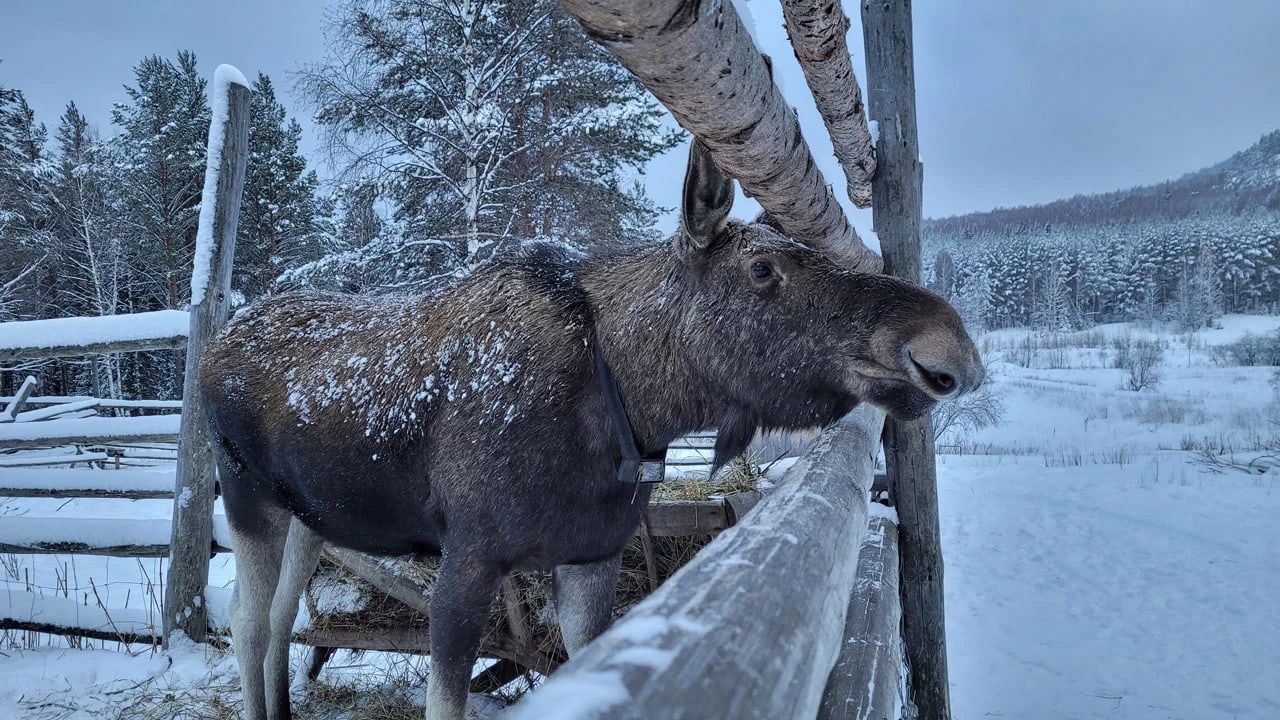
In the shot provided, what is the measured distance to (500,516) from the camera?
5.87ft

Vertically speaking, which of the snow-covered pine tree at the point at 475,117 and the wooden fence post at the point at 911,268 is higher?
the snow-covered pine tree at the point at 475,117

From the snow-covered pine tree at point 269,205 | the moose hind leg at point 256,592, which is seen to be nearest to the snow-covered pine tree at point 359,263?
the moose hind leg at point 256,592

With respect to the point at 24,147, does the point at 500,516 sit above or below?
below

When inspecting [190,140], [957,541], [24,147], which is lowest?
[957,541]

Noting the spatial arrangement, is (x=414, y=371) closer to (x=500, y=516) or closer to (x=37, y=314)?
(x=500, y=516)

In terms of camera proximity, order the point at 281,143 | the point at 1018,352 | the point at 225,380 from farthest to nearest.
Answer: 1. the point at 281,143
2. the point at 1018,352
3. the point at 225,380

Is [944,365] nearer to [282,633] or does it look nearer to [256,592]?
[256,592]

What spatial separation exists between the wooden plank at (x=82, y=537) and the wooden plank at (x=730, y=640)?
190 inches

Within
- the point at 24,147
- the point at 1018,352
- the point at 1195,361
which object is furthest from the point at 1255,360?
the point at 24,147

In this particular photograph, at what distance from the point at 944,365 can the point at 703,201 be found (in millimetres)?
776

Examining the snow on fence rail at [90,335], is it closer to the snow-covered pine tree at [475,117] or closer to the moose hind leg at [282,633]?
the moose hind leg at [282,633]

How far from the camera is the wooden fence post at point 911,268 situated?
2.86m

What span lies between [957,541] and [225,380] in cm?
896

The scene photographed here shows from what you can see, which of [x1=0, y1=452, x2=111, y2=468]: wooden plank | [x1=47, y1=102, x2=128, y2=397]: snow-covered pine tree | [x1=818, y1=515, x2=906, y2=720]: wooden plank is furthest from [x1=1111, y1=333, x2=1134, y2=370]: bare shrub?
[x1=47, y1=102, x2=128, y2=397]: snow-covered pine tree
